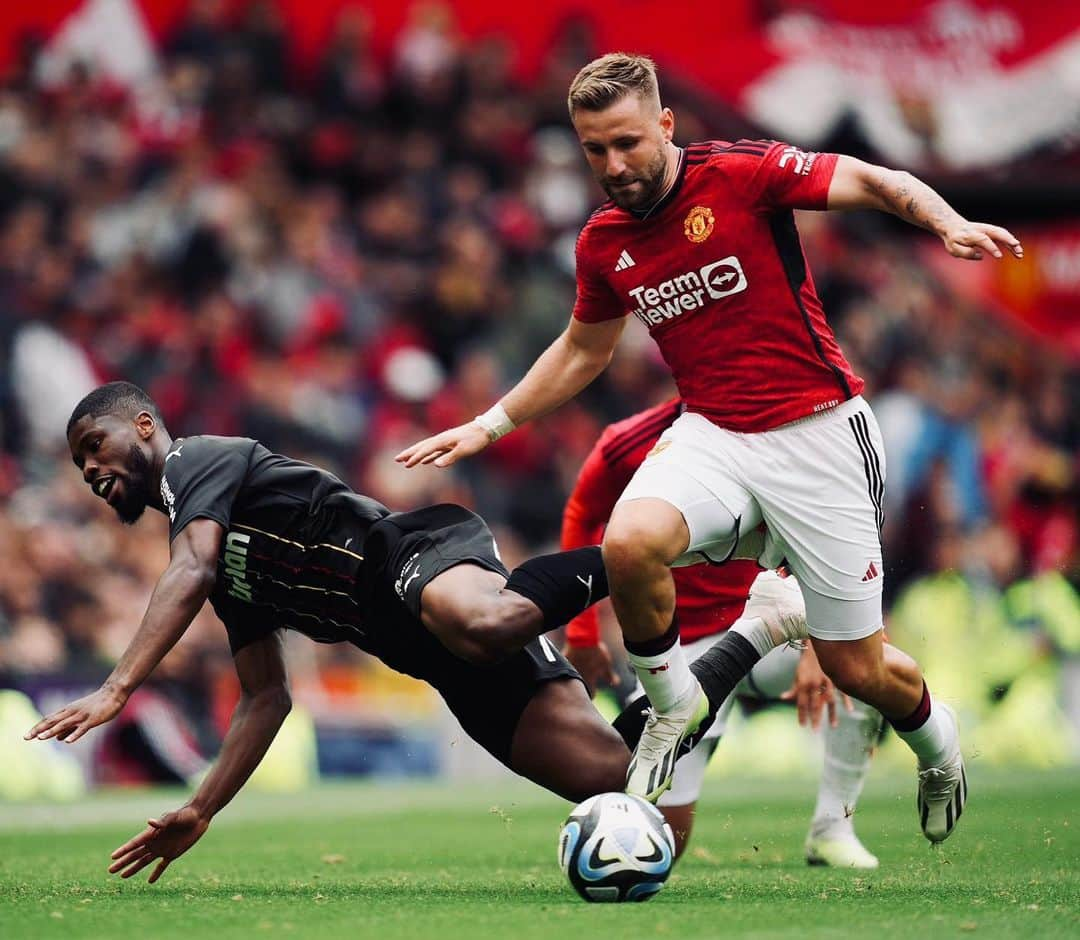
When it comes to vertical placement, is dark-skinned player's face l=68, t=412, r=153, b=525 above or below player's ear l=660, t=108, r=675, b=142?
below

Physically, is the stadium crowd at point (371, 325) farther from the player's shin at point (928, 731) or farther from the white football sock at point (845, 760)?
the player's shin at point (928, 731)

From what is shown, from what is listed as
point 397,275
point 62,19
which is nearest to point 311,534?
point 397,275

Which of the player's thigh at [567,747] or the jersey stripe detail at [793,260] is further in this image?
the player's thigh at [567,747]

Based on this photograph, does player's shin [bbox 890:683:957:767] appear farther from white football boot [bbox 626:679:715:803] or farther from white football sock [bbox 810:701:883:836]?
white football sock [bbox 810:701:883:836]

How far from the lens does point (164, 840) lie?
6.14 meters

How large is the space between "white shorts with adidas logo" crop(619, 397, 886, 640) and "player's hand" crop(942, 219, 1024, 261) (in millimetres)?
964

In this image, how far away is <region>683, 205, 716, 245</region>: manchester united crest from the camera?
5871mm

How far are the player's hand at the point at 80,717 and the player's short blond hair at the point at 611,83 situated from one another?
2.33 metres

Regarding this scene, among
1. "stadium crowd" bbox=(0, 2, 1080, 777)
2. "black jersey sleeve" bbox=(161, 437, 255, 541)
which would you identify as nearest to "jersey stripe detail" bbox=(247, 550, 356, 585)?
"black jersey sleeve" bbox=(161, 437, 255, 541)

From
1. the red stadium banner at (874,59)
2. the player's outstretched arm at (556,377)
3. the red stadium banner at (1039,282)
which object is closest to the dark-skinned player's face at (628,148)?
the player's outstretched arm at (556,377)

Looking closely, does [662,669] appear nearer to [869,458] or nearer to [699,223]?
[869,458]

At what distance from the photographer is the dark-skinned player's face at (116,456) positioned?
623cm

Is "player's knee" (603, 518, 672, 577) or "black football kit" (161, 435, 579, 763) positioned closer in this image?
"player's knee" (603, 518, 672, 577)

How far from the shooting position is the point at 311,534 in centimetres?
641
